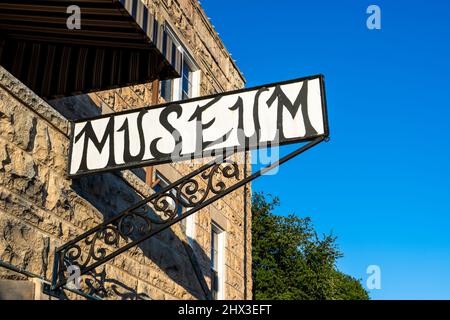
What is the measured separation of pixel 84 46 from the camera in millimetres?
6418

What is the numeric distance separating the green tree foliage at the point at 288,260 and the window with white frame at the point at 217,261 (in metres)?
18.6

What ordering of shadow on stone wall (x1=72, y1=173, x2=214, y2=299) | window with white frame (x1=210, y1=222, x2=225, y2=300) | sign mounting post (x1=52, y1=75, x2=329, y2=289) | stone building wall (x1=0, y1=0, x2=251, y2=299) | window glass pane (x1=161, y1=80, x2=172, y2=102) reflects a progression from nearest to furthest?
stone building wall (x1=0, y1=0, x2=251, y2=299), sign mounting post (x1=52, y1=75, x2=329, y2=289), shadow on stone wall (x1=72, y1=173, x2=214, y2=299), window glass pane (x1=161, y1=80, x2=172, y2=102), window with white frame (x1=210, y1=222, x2=225, y2=300)

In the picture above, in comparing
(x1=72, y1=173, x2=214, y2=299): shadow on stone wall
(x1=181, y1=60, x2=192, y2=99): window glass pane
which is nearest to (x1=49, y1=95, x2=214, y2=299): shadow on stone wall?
(x1=72, y1=173, x2=214, y2=299): shadow on stone wall

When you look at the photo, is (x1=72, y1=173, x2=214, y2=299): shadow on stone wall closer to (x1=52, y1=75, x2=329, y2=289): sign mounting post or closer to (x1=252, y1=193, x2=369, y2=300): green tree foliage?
(x1=52, y1=75, x2=329, y2=289): sign mounting post

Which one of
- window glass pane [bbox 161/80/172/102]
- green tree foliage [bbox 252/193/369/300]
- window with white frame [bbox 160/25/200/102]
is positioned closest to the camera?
window glass pane [bbox 161/80/172/102]

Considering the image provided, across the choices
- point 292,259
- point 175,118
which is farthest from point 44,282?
point 292,259

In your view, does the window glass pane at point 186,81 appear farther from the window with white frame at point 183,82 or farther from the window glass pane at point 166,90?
the window glass pane at point 166,90

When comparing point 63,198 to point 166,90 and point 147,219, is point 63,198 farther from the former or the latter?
point 166,90

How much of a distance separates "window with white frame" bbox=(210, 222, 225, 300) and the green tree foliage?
61.0 feet

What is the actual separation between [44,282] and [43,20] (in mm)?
2590

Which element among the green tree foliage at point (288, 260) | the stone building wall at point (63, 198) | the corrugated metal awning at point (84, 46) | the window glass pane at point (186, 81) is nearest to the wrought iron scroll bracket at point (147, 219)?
the stone building wall at point (63, 198)

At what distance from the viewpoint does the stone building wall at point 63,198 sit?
17.0 feet

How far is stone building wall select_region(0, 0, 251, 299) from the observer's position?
518 cm
